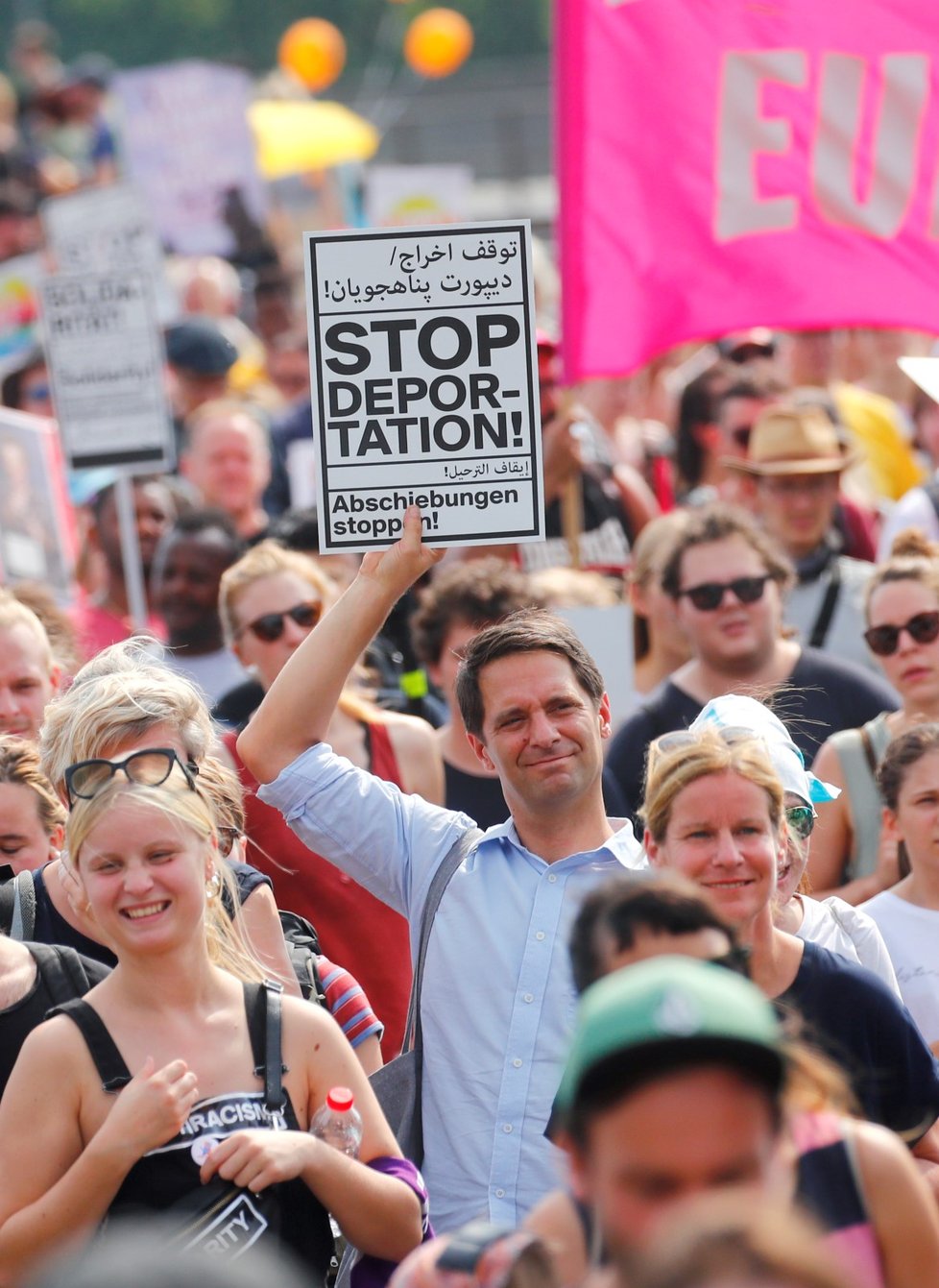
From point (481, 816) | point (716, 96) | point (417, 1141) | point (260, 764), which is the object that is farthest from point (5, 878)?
point (716, 96)

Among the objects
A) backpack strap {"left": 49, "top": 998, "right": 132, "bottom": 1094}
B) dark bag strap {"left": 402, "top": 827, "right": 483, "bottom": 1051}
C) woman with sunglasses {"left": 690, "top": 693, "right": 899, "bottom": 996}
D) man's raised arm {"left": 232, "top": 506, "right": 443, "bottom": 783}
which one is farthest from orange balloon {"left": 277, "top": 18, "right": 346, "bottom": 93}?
backpack strap {"left": 49, "top": 998, "right": 132, "bottom": 1094}

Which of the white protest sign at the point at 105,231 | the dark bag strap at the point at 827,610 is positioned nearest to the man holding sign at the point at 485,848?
the dark bag strap at the point at 827,610

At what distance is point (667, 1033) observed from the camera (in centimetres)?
230

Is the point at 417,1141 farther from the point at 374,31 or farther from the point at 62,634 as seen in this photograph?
the point at 374,31

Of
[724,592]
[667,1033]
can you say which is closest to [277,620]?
[724,592]

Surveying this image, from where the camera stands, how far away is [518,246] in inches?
188

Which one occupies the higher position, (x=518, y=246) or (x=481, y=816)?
(x=518, y=246)

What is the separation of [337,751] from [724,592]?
1.38 metres

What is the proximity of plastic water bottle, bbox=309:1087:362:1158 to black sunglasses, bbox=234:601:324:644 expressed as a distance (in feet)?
8.94

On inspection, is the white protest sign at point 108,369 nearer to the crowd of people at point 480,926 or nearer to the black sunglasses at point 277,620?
the crowd of people at point 480,926

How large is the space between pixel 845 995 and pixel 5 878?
5.96 ft

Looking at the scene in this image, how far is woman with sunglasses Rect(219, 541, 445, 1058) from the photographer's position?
520 centimetres

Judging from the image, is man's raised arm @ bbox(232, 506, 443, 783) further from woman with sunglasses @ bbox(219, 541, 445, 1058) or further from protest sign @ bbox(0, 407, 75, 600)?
protest sign @ bbox(0, 407, 75, 600)

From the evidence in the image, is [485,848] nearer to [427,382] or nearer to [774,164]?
[427,382]
